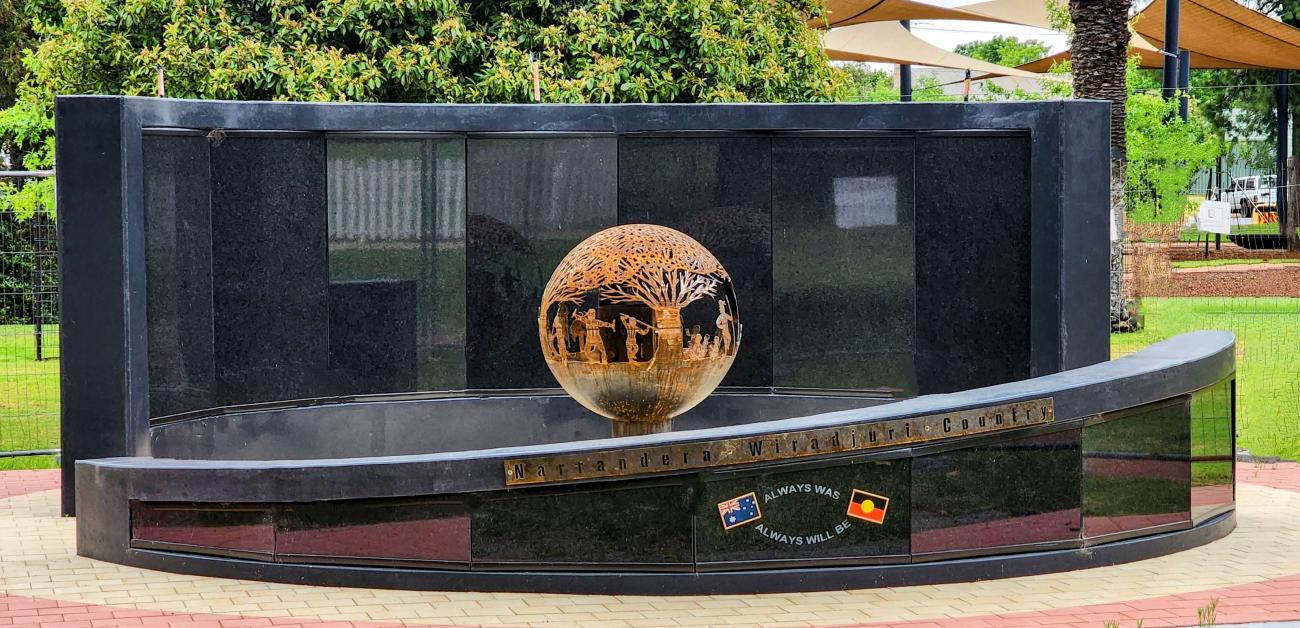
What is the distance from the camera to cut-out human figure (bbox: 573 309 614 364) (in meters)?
8.91

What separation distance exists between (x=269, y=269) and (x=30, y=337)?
661 cm

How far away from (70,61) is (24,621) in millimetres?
12295

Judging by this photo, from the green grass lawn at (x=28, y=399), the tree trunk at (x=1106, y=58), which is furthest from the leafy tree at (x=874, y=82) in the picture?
the green grass lawn at (x=28, y=399)

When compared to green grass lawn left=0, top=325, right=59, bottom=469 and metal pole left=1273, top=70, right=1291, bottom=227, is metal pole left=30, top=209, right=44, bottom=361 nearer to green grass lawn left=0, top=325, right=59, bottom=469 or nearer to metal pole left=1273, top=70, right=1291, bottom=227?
green grass lawn left=0, top=325, right=59, bottom=469

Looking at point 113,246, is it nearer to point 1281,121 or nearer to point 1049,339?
point 1049,339

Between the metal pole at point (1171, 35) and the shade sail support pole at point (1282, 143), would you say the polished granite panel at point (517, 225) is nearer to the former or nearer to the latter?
the metal pole at point (1171, 35)

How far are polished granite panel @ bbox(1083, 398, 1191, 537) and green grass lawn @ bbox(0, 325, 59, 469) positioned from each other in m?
9.49

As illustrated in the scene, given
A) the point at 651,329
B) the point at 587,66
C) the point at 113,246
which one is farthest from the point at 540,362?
the point at 587,66

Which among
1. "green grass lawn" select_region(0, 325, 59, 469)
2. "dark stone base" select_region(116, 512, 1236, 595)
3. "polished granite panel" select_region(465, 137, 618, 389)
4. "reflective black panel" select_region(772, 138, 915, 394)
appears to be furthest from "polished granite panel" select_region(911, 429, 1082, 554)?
"green grass lawn" select_region(0, 325, 59, 469)

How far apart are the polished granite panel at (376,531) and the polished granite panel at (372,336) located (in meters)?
3.06

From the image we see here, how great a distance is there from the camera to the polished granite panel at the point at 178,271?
9602 millimetres

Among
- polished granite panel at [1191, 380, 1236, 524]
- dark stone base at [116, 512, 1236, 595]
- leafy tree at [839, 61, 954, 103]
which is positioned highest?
leafy tree at [839, 61, 954, 103]

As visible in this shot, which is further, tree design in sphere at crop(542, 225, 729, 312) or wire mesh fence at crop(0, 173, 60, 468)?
wire mesh fence at crop(0, 173, 60, 468)

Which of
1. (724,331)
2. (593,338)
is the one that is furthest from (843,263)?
(593,338)
